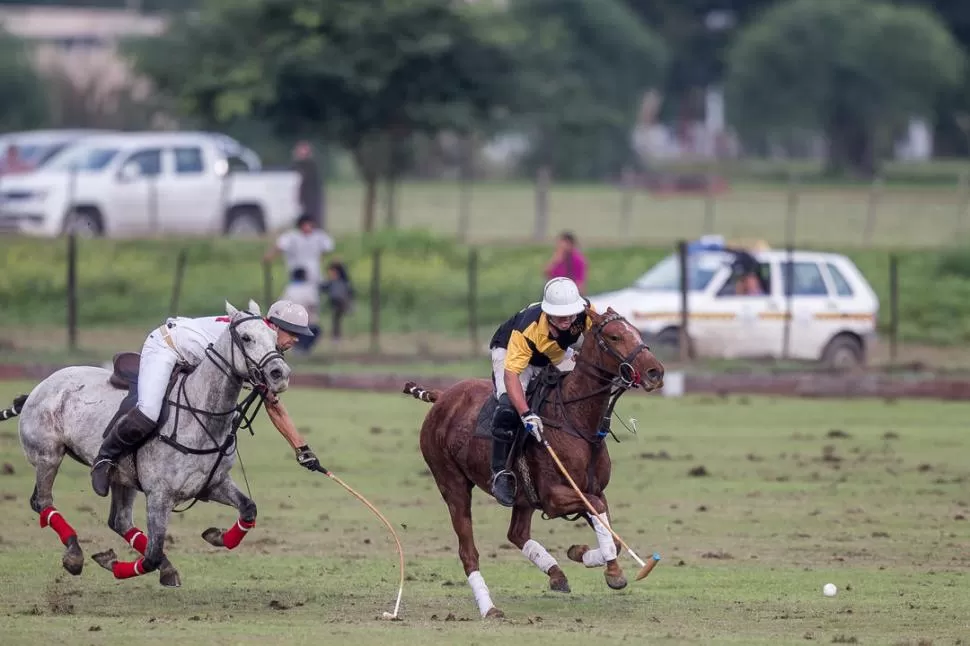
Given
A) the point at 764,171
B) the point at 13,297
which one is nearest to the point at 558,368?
the point at 13,297

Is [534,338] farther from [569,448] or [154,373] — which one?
[154,373]

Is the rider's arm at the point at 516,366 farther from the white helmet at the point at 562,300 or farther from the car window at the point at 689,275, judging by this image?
the car window at the point at 689,275

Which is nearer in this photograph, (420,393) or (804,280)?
(420,393)

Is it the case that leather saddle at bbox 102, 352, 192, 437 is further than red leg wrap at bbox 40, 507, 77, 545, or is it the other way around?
red leg wrap at bbox 40, 507, 77, 545

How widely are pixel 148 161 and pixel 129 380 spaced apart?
21949 millimetres

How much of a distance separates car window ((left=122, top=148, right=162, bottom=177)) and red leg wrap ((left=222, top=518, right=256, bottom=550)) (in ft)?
73.0

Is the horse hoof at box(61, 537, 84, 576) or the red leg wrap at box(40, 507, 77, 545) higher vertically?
the red leg wrap at box(40, 507, 77, 545)

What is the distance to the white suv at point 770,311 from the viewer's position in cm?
2438

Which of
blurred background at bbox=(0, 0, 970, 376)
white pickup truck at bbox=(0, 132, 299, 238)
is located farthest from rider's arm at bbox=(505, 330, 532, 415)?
white pickup truck at bbox=(0, 132, 299, 238)

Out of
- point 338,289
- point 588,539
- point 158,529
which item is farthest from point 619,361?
point 338,289

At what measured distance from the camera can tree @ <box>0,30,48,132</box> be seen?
66750 millimetres

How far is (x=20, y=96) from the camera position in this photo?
222ft

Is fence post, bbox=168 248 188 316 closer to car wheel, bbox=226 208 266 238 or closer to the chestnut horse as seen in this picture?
car wheel, bbox=226 208 266 238

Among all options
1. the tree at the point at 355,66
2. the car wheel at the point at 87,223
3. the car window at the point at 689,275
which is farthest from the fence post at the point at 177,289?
the tree at the point at 355,66
